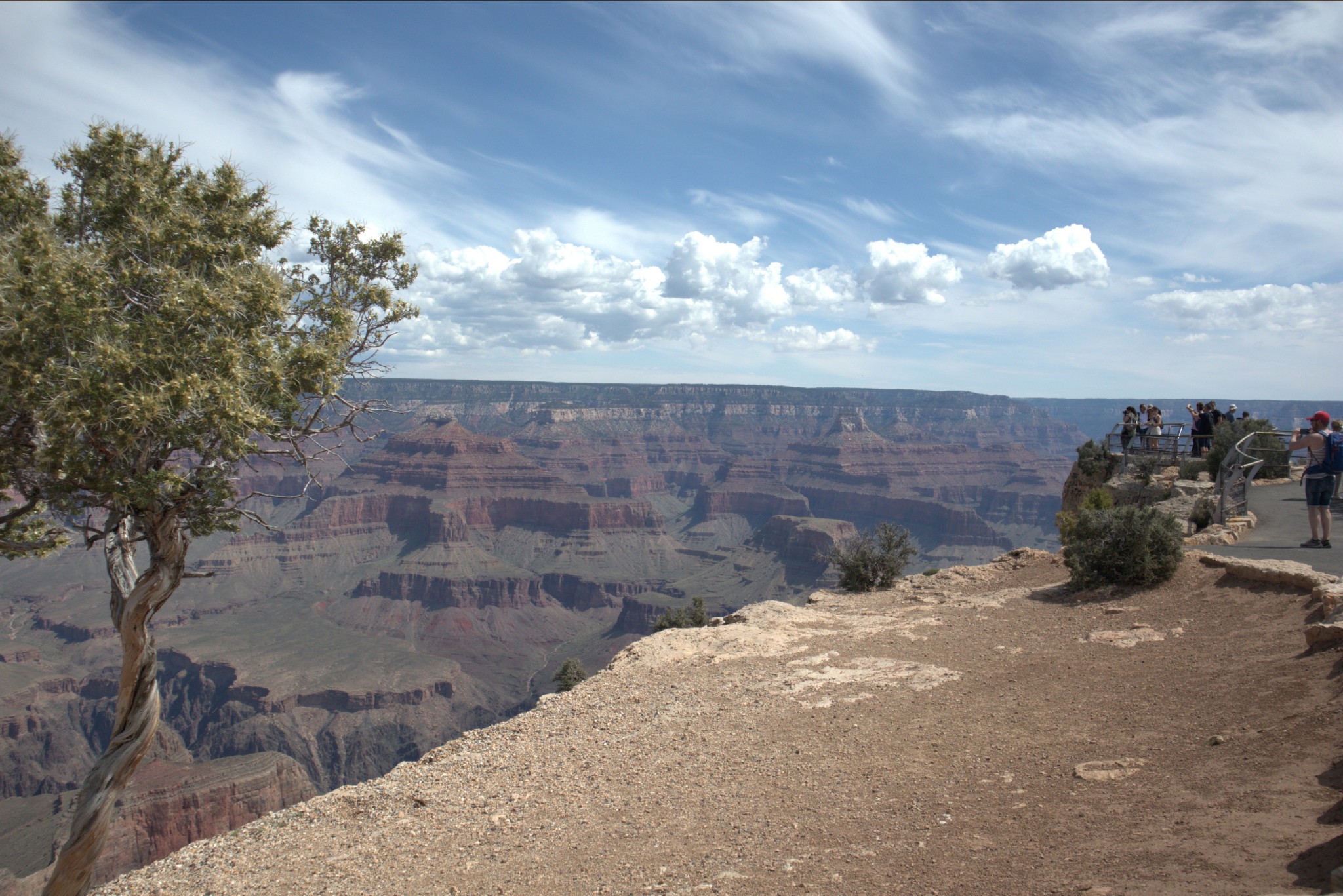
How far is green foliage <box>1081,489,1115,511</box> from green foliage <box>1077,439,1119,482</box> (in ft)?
22.1

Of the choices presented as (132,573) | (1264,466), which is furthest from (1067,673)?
(1264,466)

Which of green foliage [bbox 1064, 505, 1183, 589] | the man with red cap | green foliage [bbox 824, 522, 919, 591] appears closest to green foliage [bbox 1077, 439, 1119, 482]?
green foliage [bbox 824, 522, 919, 591]

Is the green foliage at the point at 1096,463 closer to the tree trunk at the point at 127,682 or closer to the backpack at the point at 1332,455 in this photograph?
the backpack at the point at 1332,455

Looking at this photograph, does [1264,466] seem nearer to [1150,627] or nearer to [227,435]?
[1150,627]

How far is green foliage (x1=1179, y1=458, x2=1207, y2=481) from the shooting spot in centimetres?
2216

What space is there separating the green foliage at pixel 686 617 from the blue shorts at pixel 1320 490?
1689 centimetres

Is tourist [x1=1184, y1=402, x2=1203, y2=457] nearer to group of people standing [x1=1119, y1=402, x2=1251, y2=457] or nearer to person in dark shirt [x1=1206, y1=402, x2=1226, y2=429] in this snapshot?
group of people standing [x1=1119, y1=402, x2=1251, y2=457]

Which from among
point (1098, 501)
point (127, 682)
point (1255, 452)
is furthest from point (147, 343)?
point (1255, 452)

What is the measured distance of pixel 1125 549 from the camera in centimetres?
1332

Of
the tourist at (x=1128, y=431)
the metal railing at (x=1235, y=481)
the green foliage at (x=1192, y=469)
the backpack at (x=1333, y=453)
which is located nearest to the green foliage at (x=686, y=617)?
the metal railing at (x=1235, y=481)

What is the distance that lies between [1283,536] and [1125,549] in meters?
4.33

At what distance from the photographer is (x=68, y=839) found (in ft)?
26.6

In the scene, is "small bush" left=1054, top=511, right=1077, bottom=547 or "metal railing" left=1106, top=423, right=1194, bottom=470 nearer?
"small bush" left=1054, top=511, right=1077, bottom=547

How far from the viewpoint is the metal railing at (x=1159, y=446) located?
25453 mm
